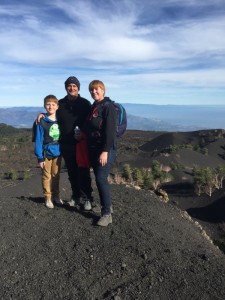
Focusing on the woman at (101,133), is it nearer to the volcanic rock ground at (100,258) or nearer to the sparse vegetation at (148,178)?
the volcanic rock ground at (100,258)

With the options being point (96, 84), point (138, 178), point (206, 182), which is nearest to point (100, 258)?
point (96, 84)

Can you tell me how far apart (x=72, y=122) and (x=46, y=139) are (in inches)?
22.2

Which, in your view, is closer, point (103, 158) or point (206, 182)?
→ point (103, 158)

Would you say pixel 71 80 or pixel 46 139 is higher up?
pixel 71 80

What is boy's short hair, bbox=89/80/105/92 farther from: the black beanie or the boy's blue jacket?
the boy's blue jacket

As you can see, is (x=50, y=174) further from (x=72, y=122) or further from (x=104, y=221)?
(x=104, y=221)

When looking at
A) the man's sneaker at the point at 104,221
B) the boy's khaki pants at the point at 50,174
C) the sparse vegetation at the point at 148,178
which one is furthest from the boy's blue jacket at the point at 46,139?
the sparse vegetation at the point at 148,178

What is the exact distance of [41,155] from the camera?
264 inches

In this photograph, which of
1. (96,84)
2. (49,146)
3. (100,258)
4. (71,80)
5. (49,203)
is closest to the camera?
(100,258)

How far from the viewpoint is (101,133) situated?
234 inches

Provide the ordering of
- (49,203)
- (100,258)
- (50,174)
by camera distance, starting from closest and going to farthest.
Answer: (100,258) → (50,174) → (49,203)

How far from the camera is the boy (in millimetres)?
6621

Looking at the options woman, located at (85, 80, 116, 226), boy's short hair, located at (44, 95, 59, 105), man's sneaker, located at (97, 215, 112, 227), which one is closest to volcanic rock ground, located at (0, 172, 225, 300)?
man's sneaker, located at (97, 215, 112, 227)

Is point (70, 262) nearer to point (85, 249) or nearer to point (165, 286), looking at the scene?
point (85, 249)
